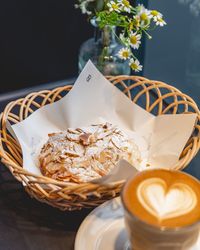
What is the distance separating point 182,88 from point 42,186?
0.62m

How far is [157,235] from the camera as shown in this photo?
2.12ft

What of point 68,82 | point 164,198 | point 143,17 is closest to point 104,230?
point 164,198

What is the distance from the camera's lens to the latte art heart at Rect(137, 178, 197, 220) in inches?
26.3

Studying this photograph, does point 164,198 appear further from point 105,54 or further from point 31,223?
point 105,54

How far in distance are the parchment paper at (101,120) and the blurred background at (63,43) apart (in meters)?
0.26

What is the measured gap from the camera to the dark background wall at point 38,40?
1.15 metres

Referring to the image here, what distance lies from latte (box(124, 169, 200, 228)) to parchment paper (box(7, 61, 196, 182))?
0.20 metres

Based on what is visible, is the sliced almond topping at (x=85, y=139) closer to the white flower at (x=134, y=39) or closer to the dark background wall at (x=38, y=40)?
the white flower at (x=134, y=39)

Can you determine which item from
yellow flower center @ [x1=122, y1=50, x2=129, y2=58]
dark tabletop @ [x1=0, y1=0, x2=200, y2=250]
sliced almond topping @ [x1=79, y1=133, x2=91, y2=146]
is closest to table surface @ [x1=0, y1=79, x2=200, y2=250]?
dark tabletop @ [x1=0, y1=0, x2=200, y2=250]

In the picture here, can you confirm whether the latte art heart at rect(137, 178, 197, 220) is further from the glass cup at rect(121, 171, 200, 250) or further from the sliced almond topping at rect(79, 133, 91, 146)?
the sliced almond topping at rect(79, 133, 91, 146)

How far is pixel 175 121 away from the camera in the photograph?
0.94 meters

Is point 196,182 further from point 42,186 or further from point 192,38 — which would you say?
point 192,38

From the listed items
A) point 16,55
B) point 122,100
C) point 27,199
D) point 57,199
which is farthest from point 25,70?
point 57,199

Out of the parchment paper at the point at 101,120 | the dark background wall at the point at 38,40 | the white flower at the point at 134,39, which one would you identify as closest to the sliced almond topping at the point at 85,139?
the parchment paper at the point at 101,120
